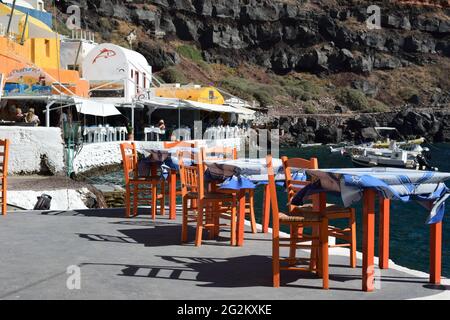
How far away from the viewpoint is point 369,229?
5.37 meters

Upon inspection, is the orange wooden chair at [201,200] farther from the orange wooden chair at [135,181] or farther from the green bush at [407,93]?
the green bush at [407,93]

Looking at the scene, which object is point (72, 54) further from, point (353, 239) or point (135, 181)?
point (353, 239)

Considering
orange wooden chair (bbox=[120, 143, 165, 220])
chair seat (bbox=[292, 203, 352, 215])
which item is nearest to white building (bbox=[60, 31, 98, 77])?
orange wooden chair (bbox=[120, 143, 165, 220])

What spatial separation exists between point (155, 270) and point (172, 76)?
66.1 metres

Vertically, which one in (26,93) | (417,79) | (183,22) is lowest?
(26,93)

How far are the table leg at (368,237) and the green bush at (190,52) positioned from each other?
255 feet

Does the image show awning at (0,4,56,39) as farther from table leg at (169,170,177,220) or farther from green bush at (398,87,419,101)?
green bush at (398,87,419,101)

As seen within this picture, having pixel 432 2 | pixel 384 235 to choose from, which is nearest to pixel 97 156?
pixel 384 235

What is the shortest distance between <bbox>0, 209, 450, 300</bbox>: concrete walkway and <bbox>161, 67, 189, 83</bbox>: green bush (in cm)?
6276

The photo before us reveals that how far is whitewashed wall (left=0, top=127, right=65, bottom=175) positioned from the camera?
1889cm

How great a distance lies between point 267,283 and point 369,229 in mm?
960

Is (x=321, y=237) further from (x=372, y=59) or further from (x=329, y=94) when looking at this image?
(x=372, y=59)

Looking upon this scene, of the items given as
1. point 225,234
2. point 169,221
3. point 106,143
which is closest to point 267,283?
point 225,234

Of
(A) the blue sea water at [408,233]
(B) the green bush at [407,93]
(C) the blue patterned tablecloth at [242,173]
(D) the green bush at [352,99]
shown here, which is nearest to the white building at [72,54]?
(A) the blue sea water at [408,233]
